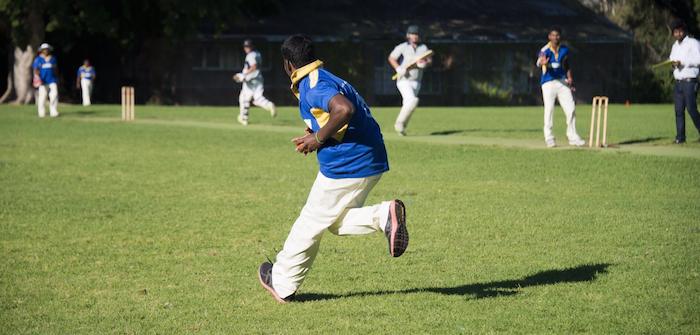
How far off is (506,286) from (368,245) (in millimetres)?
2119

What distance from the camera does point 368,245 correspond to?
990 centimetres

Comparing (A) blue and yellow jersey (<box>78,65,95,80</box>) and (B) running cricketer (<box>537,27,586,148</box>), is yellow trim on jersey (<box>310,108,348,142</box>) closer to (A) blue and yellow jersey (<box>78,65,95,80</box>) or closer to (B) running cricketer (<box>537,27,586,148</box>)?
(B) running cricketer (<box>537,27,586,148</box>)

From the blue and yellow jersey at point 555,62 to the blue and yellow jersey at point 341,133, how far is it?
12658mm

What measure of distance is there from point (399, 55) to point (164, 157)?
20.1 feet

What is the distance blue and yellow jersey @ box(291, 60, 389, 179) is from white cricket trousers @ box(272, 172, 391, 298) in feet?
0.24

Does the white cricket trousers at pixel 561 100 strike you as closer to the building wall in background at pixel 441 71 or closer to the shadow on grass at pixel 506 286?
the shadow on grass at pixel 506 286

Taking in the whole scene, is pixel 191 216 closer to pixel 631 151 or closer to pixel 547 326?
pixel 547 326

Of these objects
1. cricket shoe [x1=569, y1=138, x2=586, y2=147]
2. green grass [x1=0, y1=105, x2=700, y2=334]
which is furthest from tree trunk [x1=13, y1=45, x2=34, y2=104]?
cricket shoe [x1=569, y1=138, x2=586, y2=147]

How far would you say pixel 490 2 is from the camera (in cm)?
5453

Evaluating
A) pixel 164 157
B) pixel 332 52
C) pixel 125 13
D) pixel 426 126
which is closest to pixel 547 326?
pixel 164 157

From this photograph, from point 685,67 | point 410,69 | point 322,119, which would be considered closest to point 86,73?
point 410,69

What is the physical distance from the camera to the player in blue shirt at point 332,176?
7203 mm

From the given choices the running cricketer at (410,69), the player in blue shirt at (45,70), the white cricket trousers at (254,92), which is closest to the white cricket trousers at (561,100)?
the running cricketer at (410,69)

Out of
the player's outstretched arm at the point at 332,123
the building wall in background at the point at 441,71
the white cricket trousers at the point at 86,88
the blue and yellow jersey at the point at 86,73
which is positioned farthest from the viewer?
the building wall in background at the point at 441,71
